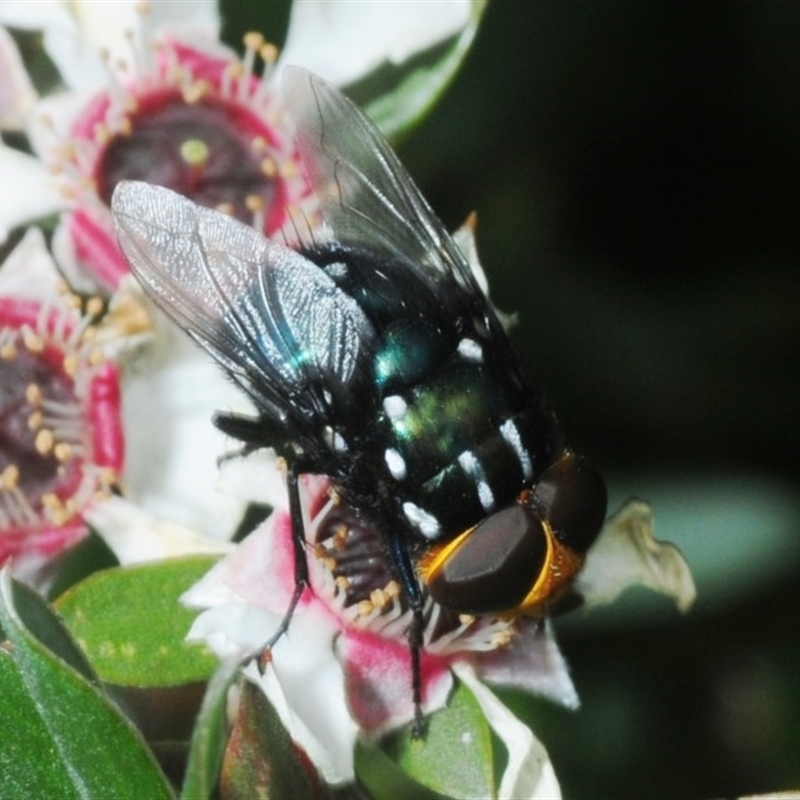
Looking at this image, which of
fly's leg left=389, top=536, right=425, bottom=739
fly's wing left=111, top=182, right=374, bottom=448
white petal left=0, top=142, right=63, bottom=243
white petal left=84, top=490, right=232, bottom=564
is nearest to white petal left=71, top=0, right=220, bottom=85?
white petal left=0, top=142, right=63, bottom=243

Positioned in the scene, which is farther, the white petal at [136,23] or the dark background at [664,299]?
the dark background at [664,299]

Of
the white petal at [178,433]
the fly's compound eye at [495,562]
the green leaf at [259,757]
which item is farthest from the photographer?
the white petal at [178,433]

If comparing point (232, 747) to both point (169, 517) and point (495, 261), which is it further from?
point (495, 261)

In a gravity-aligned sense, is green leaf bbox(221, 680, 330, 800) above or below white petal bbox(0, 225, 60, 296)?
below

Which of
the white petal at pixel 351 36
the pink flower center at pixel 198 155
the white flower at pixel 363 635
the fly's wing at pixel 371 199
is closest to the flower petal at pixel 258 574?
the white flower at pixel 363 635

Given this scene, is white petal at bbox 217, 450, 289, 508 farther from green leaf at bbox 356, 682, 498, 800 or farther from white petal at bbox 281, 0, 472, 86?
white petal at bbox 281, 0, 472, 86

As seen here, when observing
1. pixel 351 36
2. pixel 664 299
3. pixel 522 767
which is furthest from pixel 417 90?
pixel 522 767

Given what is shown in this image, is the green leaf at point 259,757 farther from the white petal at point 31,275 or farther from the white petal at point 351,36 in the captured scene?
the white petal at point 351,36

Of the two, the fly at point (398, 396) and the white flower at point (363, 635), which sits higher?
the fly at point (398, 396)
